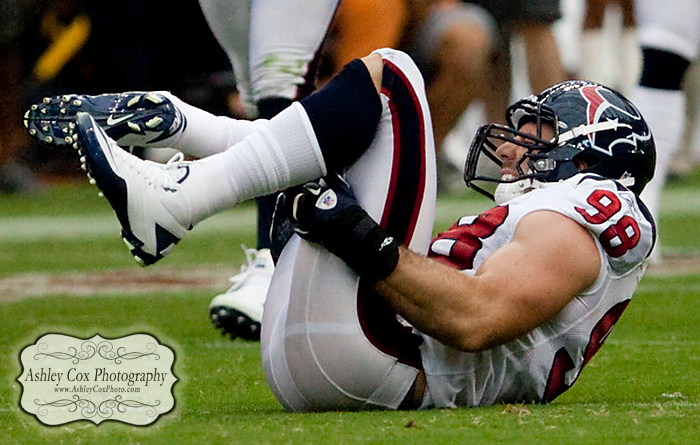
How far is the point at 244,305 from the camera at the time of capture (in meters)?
4.31

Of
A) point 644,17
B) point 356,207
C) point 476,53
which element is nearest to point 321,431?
point 356,207

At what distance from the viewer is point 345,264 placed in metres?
2.95

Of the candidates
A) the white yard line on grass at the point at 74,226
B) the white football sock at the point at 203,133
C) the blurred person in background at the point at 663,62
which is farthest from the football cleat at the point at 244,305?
the white yard line on grass at the point at 74,226

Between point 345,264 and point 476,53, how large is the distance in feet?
15.1

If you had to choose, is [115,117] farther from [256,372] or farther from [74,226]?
[74,226]

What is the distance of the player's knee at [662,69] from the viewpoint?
5.50m

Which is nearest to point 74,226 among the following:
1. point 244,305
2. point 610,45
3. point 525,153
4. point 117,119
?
point 244,305

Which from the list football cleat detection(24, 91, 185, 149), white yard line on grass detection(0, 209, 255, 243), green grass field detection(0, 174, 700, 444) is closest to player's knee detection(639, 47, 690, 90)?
green grass field detection(0, 174, 700, 444)

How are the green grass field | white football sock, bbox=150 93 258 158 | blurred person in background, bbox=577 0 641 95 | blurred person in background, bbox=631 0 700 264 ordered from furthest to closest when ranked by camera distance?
blurred person in background, bbox=577 0 641 95 → blurred person in background, bbox=631 0 700 264 → white football sock, bbox=150 93 258 158 → the green grass field

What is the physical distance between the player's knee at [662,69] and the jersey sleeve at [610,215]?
2.60 meters

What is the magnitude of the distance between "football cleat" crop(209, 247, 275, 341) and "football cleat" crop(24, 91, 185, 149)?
123 cm

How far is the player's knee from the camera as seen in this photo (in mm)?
5496

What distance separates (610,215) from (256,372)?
125 cm

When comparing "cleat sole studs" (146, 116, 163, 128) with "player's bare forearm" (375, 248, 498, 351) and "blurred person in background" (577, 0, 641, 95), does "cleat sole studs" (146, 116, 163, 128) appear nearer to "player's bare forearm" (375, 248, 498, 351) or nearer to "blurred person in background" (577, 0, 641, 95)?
"player's bare forearm" (375, 248, 498, 351)
